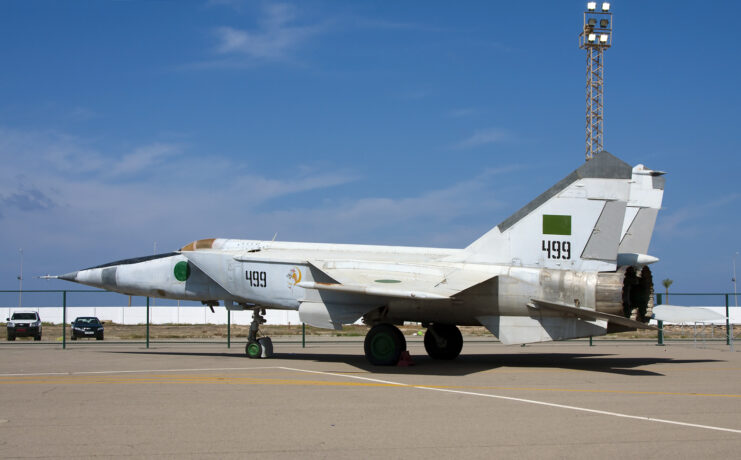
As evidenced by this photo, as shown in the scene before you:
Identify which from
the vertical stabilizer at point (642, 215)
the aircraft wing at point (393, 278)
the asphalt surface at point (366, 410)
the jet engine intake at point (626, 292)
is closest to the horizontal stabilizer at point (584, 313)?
the jet engine intake at point (626, 292)

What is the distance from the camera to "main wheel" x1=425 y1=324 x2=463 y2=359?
58.9 feet

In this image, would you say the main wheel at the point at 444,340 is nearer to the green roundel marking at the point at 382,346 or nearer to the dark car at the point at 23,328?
the green roundel marking at the point at 382,346

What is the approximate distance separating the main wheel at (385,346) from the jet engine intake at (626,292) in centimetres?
447

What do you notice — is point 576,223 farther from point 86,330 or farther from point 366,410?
point 86,330

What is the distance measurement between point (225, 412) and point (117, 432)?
1.72m

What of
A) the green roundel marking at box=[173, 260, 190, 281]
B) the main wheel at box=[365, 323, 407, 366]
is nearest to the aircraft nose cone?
the green roundel marking at box=[173, 260, 190, 281]

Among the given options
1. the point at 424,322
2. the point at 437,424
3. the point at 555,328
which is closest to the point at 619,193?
the point at 555,328

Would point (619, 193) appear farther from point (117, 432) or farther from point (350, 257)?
point (117, 432)

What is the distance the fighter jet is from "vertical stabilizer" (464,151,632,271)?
22 millimetres

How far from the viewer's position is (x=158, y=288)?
61.7ft

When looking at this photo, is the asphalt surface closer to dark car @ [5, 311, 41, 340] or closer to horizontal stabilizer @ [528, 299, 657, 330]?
horizontal stabilizer @ [528, 299, 657, 330]

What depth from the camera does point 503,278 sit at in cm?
1543

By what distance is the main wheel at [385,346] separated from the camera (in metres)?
15.7

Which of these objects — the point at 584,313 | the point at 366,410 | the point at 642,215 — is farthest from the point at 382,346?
the point at 642,215
